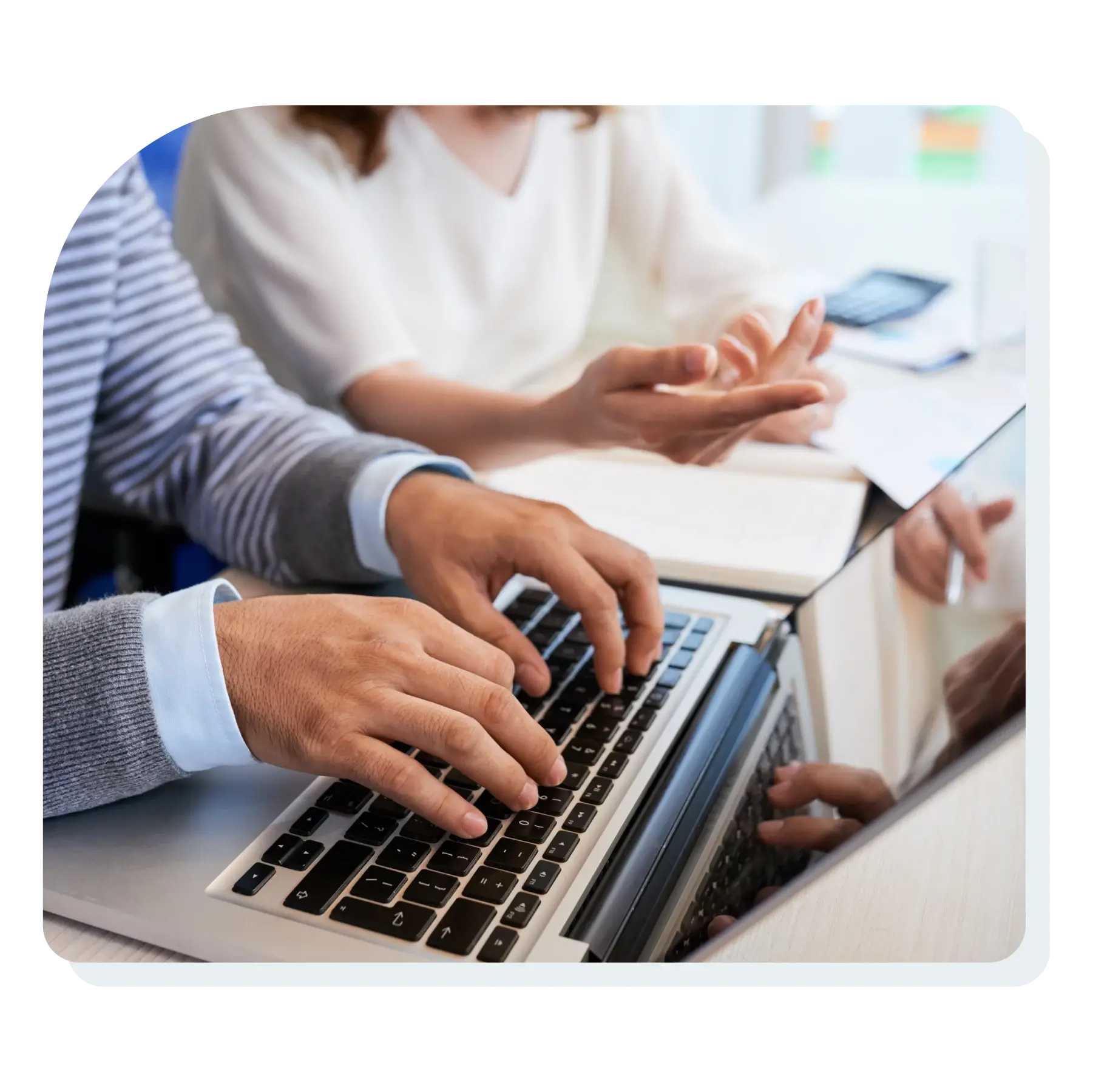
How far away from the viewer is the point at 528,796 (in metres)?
0.35

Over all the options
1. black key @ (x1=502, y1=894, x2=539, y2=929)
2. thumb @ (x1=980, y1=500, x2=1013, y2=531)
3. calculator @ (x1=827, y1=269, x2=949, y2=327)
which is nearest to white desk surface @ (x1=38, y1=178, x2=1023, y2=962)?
calculator @ (x1=827, y1=269, x2=949, y2=327)

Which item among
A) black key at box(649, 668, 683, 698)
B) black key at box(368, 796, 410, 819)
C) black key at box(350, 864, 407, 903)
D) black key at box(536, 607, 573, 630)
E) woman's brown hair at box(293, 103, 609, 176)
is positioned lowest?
black key at box(649, 668, 683, 698)

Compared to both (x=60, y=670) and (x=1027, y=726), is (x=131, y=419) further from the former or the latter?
(x=1027, y=726)

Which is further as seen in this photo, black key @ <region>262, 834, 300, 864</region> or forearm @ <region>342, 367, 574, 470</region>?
forearm @ <region>342, 367, 574, 470</region>

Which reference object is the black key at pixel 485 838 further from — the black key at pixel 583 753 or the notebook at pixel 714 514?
the notebook at pixel 714 514

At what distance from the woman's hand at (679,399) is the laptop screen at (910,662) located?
0.26ft

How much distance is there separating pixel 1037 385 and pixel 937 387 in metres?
0.14

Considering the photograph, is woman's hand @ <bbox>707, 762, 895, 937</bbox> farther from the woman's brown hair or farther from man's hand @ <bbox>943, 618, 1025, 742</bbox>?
the woman's brown hair

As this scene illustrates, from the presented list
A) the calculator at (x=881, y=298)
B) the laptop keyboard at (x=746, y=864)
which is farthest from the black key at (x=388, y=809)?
the calculator at (x=881, y=298)

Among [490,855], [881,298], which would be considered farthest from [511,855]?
[881,298]

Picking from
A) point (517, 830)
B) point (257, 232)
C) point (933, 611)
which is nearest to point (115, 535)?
point (257, 232)

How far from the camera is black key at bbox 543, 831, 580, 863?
331mm

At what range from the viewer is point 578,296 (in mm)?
508

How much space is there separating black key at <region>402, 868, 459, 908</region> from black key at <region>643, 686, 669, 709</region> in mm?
119
